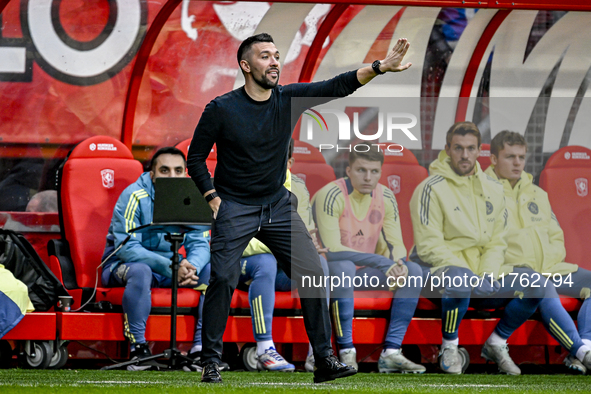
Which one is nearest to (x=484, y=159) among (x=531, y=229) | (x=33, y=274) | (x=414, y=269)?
(x=531, y=229)

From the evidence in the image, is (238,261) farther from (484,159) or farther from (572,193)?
(572,193)

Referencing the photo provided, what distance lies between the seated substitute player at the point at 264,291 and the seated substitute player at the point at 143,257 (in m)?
0.31

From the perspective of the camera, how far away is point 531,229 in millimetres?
5438

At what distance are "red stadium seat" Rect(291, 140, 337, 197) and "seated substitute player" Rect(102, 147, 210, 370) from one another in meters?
0.78

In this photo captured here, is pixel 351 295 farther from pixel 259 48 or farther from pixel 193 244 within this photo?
pixel 259 48

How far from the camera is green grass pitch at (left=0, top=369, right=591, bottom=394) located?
11.0 feet

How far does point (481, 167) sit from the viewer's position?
18.1 ft

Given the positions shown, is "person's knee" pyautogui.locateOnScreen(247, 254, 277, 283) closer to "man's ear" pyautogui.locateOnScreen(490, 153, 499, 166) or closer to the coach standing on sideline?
the coach standing on sideline

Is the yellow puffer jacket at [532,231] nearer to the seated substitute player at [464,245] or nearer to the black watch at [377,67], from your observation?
the seated substitute player at [464,245]

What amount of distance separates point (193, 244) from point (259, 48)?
74.7 inches

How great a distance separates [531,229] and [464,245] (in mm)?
502

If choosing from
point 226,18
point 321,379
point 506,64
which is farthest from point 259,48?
point 506,64

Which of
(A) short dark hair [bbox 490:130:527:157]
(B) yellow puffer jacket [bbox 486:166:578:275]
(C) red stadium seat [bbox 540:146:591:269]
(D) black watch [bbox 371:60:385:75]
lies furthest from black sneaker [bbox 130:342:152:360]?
(C) red stadium seat [bbox 540:146:591:269]

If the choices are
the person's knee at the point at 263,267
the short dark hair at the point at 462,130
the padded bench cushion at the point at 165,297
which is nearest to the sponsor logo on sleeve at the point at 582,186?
the short dark hair at the point at 462,130
